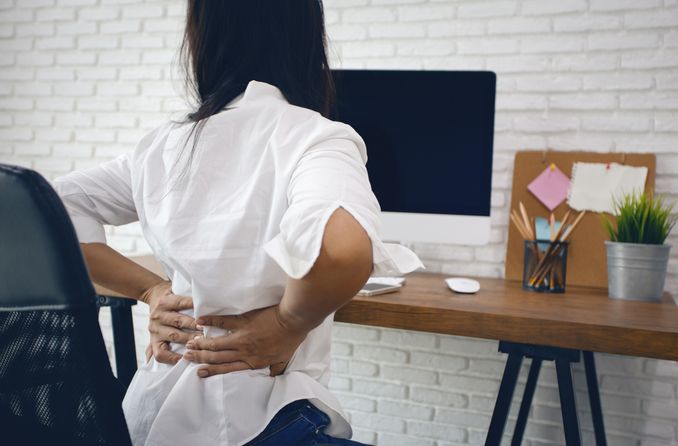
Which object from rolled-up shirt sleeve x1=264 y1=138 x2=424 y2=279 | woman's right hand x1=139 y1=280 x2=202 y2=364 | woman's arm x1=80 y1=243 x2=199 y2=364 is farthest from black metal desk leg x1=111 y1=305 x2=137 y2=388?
rolled-up shirt sleeve x1=264 y1=138 x2=424 y2=279

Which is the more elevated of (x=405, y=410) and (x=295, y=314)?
(x=295, y=314)

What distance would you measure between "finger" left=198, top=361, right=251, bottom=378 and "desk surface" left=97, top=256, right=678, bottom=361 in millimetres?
571

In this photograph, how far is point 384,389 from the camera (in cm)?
226

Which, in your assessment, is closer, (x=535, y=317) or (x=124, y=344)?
(x=535, y=317)

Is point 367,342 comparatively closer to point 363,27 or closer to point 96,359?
point 363,27

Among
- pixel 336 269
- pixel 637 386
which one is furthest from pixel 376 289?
pixel 637 386

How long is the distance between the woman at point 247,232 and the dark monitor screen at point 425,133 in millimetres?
741

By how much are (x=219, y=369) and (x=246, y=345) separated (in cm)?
5

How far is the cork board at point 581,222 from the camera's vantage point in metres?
1.83

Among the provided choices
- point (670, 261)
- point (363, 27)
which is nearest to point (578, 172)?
point (670, 261)

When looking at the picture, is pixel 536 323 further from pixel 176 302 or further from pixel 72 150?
pixel 72 150

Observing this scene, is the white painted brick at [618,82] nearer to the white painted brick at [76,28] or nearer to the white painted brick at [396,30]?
the white painted brick at [396,30]

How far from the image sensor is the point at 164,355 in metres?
0.91

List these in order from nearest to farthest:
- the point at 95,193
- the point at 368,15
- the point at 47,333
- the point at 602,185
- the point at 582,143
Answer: the point at 47,333 < the point at 95,193 < the point at 602,185 < the point at 582,143 < the point at 368,15
